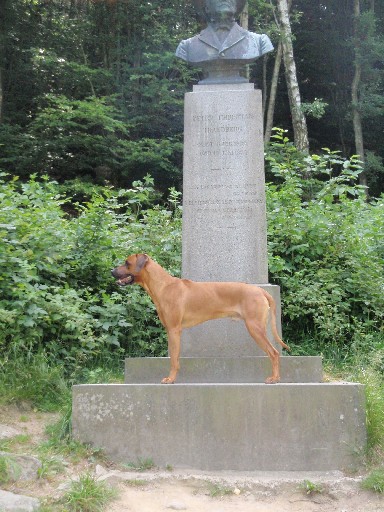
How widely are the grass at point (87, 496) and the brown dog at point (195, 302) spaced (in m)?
1.10

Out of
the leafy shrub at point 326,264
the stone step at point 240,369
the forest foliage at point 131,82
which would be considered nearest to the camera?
the stone step at point 240,369

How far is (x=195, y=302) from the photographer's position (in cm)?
496

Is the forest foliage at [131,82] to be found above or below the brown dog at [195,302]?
above

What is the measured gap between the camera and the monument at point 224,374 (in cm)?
455

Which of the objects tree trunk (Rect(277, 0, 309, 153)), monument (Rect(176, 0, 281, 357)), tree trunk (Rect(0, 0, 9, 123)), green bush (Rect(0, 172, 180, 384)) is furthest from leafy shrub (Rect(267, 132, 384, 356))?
tree trunk (Rect(0, 0, 9, 123))

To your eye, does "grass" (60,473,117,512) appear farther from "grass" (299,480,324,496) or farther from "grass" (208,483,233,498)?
"grass" (299,480,324,496)

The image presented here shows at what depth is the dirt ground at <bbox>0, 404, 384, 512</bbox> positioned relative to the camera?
4012mm

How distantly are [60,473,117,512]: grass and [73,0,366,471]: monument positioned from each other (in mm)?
635

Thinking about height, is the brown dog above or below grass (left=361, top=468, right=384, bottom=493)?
above

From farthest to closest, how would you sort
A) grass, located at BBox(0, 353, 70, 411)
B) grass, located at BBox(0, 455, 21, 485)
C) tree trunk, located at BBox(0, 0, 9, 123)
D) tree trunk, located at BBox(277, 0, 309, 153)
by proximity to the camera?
tree trunk, located at BBox(0, 0, 9, 123), tree trunk, located at BBox(277, 0, 309, 153), grass, located at BBox(0, 353, 70, 411), grass, located at BBox(0, 455, 21, 485)

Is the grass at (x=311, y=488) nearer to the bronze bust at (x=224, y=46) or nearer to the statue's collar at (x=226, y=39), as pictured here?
the bronze bust at (x=224, y=46)

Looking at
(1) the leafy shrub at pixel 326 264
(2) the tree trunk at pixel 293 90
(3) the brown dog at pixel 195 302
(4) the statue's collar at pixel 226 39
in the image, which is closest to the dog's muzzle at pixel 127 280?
(3) the brown dog at pixel 195 302

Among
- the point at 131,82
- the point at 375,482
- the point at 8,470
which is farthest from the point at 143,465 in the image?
the point at 131,82

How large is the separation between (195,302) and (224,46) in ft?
10.1
